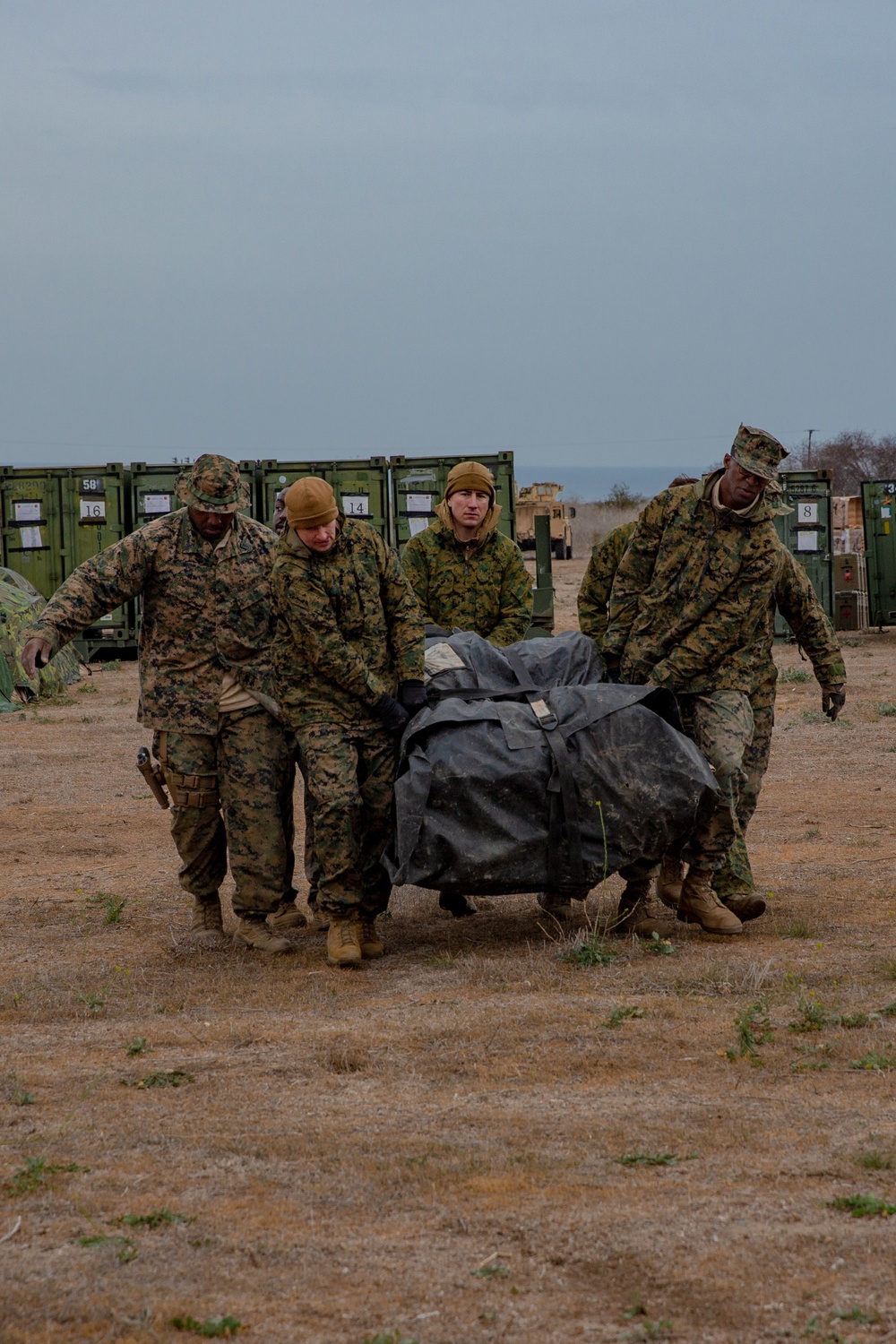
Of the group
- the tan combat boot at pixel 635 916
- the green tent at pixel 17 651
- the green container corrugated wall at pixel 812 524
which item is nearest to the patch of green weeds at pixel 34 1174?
the tan combat boot at pixel 635 916

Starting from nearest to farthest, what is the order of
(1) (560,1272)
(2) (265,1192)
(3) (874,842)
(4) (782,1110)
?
1. (1) (560,1272)
2. (2) (265,1192)
3. (4) (782,1110)
4. (3) (874,842)

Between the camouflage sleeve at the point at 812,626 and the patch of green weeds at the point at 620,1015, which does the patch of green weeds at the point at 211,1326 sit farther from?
the camouflage sleeve at the point at 812,626

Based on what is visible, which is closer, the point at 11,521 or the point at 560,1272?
the point at 560,1272

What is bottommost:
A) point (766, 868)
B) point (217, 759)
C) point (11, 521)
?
point (766, 868)

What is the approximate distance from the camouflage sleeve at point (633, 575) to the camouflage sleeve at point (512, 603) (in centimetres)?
65

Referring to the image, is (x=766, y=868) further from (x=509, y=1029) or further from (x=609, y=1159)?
(x=609, y=1159)

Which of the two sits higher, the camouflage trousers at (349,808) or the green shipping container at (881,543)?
the green shipping container at (881,543)

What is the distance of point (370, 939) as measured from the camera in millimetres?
6312

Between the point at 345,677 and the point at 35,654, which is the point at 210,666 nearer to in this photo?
the point at 345,677

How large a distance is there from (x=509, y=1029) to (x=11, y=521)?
57.8 feet

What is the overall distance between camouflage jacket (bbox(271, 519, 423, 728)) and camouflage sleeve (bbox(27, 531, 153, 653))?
0.57m

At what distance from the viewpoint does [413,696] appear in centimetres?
613

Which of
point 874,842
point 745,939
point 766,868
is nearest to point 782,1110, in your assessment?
point 745,939

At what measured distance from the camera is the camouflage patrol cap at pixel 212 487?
6242mm
